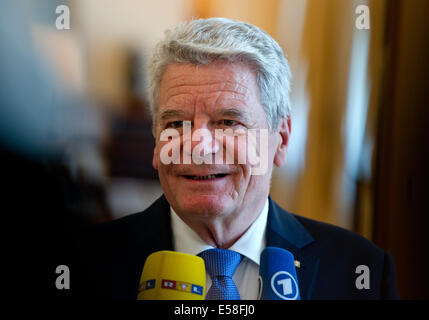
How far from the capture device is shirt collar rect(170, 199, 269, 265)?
131 cm

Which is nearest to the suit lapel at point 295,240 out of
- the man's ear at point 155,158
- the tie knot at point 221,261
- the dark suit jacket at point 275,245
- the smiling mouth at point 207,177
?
the dark suit jacket at point 275,245

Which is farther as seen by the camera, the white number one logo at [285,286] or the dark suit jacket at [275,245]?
the dark suit jacket at [275,245]

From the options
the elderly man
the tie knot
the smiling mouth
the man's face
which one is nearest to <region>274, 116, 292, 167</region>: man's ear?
the elderly man

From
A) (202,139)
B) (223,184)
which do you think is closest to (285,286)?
(223,184)

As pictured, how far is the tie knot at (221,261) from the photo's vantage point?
4.12ft

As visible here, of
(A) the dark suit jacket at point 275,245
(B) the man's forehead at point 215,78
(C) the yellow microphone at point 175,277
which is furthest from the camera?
(A) the dark suit jacket at point 275,245

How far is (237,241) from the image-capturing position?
4.33ft

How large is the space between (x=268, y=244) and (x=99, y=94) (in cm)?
71

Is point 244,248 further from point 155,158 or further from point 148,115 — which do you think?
point 148,115

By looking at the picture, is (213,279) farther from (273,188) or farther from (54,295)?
(54,295)

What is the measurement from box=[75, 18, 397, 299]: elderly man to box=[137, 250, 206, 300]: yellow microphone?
16 cm

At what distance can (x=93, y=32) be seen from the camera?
142 cm

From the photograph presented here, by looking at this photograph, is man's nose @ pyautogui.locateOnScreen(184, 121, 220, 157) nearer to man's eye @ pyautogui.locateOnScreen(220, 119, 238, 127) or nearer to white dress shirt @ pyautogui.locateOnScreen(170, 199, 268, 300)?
man's eye @ pyautogui.locateOnScreen(220, 119, 238, 127)

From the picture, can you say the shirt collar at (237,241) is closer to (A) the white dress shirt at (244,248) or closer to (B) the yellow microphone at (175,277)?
(A) the white dress shirt at (244,248)
